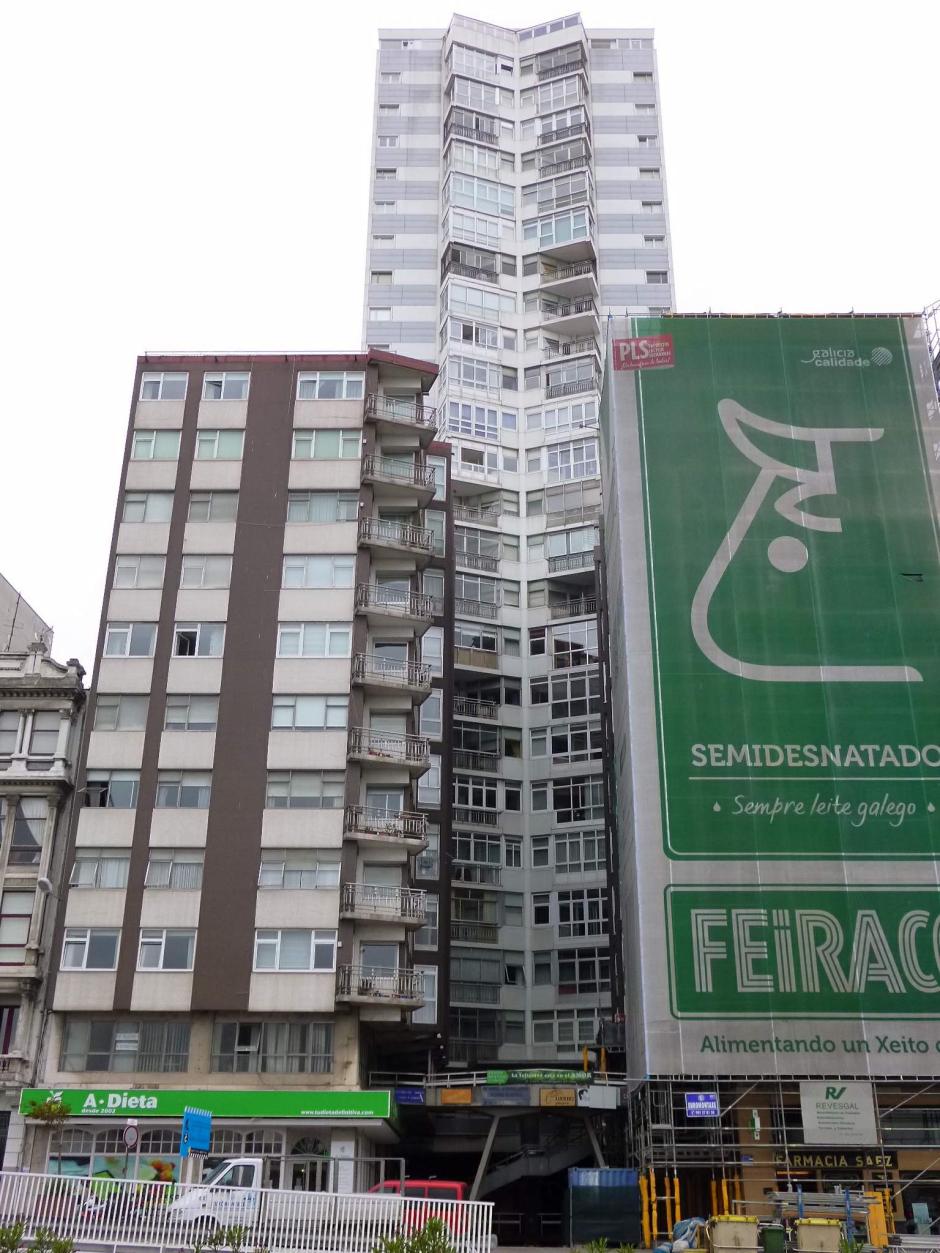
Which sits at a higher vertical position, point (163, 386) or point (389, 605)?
point (163, 386)

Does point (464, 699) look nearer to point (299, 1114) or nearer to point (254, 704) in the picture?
point (254, 704)

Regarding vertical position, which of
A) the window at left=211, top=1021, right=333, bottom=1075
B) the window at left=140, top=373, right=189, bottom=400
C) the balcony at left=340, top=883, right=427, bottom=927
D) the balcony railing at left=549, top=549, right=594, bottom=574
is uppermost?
the balcony railing at left=549, top=549, right=594, bottom=574

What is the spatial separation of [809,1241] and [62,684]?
33.3 m

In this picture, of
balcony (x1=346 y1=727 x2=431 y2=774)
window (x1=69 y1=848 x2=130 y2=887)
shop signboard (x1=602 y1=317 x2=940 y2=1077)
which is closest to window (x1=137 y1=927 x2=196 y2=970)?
window (x1=69 y1=848 x2=130 y2=887)

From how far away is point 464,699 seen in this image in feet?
250

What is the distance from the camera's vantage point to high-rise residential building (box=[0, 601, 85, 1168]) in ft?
152

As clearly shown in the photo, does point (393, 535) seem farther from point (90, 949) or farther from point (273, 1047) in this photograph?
point (273, 1047)

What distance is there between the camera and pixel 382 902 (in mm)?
49188

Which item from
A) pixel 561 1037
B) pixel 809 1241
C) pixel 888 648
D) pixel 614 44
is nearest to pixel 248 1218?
pixel 809 1241

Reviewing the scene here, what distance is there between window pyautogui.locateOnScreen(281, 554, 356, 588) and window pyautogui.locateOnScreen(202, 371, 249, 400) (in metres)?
8.30

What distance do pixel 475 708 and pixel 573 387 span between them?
76.8 ft

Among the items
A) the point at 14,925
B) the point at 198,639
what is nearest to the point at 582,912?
the point at 198,639

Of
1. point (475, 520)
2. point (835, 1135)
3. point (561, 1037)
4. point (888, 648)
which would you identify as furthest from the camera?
point (475, 520)

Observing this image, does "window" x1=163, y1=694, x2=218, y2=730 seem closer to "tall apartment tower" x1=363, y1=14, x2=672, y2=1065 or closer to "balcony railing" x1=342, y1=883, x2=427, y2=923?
"balcony railing" x1=342, y1=883, x2=427, y2=923
